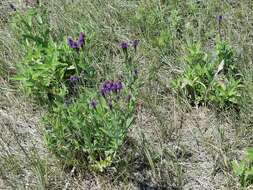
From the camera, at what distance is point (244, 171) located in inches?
88.8

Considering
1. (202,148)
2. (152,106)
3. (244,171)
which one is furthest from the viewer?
(152,106)

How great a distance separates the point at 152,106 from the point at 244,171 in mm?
748

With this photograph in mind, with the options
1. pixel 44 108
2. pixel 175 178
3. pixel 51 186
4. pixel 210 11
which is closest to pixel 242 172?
pixel 175 178

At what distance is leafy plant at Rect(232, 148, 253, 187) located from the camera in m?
2.24

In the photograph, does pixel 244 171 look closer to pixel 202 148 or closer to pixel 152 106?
pixel 202 148

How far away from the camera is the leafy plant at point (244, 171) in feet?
7.36

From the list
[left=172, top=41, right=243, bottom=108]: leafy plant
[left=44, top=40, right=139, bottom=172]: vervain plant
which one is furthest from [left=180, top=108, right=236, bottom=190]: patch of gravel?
[left=44, top=40, right=139, bottom=172]: vervain plant

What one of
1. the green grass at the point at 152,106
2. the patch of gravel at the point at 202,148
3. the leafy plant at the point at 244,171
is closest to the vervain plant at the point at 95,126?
the green grass at the point at 152,106

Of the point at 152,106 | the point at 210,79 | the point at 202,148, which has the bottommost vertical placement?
the point at 202,148

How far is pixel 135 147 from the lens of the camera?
250cm

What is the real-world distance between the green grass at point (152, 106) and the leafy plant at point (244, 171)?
0.06m

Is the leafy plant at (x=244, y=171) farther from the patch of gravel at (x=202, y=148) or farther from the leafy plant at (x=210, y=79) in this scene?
the leafy plant at (x=210, y=79)

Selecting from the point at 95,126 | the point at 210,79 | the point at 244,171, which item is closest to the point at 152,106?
the point at 210,79

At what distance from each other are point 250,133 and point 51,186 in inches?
48.2
